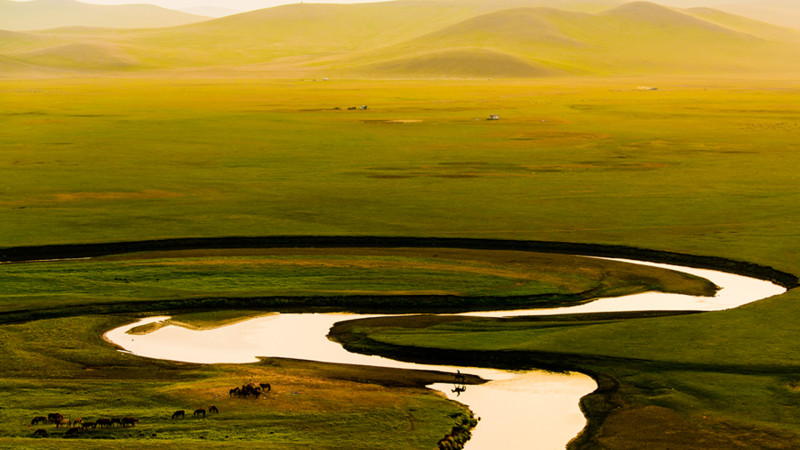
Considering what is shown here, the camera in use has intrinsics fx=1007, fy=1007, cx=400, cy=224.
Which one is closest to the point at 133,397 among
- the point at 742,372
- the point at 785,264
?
the point at 742,372

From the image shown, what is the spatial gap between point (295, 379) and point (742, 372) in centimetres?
1085

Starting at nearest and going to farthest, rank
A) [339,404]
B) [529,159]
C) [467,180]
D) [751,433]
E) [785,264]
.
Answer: [751,433]
[339,404]
[785,264]
[467,180]
[529,159]

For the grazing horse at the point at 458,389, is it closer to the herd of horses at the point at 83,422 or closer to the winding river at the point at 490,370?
the winding river at the point at 490,370

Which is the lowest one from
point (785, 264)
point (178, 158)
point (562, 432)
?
point (562, 432)

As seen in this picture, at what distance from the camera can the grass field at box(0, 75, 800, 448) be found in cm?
2375

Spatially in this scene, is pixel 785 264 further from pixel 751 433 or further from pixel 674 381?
pixel 751 433

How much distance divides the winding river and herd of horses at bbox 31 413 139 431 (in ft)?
18.4

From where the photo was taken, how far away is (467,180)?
5606cm

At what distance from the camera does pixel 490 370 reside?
25.7 m

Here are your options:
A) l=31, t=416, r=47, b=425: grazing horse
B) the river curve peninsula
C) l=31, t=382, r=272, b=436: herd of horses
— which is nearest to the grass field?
l=31, t=416, r=47, b=425: grazing horse

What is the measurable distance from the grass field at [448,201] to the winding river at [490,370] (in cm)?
93

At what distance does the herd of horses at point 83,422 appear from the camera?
20.8 metres

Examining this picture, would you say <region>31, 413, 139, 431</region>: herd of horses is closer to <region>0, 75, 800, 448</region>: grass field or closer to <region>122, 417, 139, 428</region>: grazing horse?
<region>122, 417, 139, 428</region>: grazing horse

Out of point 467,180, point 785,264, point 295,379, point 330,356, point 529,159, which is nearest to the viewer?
point 295,379
